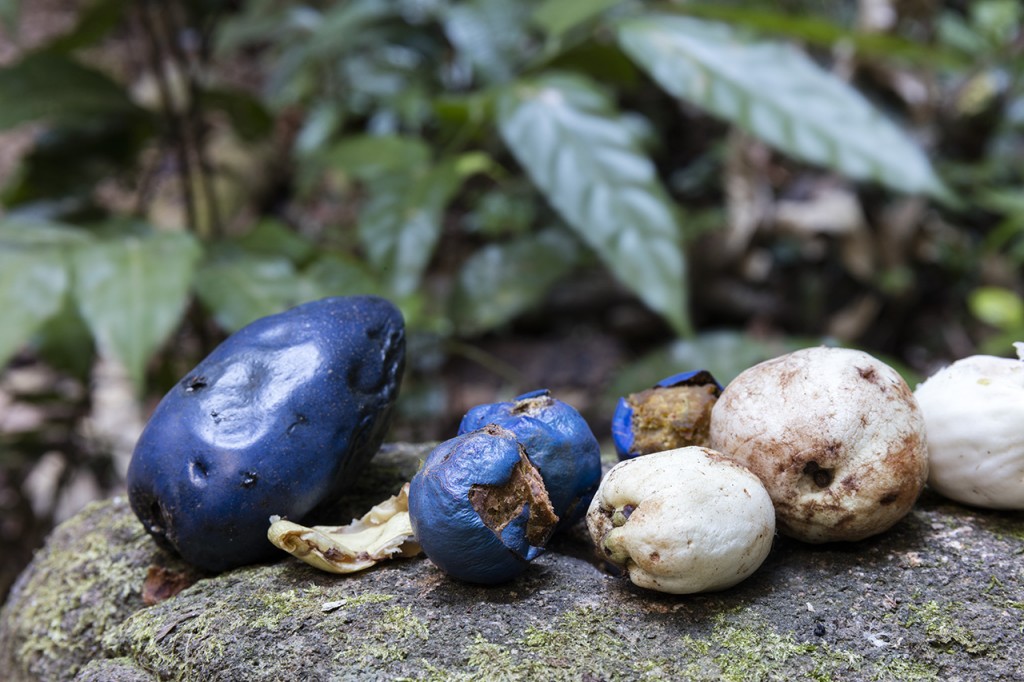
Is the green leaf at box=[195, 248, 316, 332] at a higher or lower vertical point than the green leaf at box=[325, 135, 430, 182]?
lower

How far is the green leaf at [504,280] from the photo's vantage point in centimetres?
255

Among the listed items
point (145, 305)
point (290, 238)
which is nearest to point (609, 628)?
point (145, 305)

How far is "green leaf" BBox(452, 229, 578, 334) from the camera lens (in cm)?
255

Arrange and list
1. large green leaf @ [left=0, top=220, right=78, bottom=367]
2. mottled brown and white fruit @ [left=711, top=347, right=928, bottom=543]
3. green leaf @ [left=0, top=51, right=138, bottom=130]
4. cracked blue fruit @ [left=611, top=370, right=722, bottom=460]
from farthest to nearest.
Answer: green leaf @ [left=0, top=51, right=138, bottom=130] < large green leaf @ [left=0, top=220, right=78, bottom=367] < cracked blue fruit @ [left=611, top=370, right=722, bottom=460] < mottled brown and white fruit @ [left=711, top=347, right=928, bottom=543]

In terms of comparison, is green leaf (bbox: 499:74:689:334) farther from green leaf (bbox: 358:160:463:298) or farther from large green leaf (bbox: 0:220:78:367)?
large green leaf (bbox: 0:220:78:367)

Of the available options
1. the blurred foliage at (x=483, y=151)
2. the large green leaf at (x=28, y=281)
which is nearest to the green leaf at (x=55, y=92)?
the blurred foliage at (x=483, y=151)

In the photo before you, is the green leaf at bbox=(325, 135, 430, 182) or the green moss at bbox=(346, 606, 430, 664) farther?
the green leaf at bbox=(325, 135, 430, 182)

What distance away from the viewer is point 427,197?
231 cm

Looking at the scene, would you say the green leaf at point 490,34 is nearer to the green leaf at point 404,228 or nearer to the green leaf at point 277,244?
the green leaf at point 404,228

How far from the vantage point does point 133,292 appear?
183cm

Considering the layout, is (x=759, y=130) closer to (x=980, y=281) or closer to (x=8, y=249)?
(x=8, y=249)

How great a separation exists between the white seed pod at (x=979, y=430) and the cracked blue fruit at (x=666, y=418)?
31 cm

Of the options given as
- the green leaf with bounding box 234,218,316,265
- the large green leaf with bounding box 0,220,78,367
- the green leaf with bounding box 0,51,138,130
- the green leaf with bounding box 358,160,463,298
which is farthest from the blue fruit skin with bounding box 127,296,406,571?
the green leaf with bounding box 0,51,138,130

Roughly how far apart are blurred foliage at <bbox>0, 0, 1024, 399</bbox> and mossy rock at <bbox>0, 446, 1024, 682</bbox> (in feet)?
2.31
